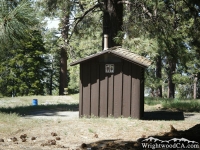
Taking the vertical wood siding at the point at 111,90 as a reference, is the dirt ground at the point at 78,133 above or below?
below

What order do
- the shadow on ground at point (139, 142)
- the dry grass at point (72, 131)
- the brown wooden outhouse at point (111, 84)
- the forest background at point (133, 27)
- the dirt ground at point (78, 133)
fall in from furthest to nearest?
the brown wooden outhouse at point (111, 84) < the forest background at point (133, 27) < the dry grass at point (72, 131) < the dirt ground at point (78, 133) < the shadow on ground at point (139, 142)

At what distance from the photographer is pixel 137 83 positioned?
1073 cm

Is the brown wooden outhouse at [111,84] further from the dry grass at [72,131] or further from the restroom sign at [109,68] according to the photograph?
the dry grass at [72,131]

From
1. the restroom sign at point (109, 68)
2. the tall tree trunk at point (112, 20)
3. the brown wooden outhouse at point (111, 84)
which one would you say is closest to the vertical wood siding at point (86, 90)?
the brown wooden outhouse at point (111, 84)

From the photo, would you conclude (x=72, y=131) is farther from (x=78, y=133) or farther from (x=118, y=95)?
(x=118, y=95)

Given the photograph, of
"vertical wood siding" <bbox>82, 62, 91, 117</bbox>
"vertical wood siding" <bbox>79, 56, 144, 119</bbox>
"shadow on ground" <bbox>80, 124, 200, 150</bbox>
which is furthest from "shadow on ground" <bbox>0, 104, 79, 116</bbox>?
"shadow on ground" <bbox>80, 124, 200, 150</bbox>

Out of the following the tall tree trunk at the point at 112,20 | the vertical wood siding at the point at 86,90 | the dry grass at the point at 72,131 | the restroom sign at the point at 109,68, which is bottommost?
the dry grass at the point at 72,131

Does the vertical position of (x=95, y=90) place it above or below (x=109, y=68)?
below

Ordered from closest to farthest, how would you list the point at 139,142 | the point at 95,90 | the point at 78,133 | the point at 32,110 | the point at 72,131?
1. the point at 139,142
2. the point at 78,133
3. the point at 72,131
4. the point at 95,90
5. the point at 32,110

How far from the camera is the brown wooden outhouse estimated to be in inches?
423

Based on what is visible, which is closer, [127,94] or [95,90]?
[127,94]

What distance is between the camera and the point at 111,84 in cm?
1092

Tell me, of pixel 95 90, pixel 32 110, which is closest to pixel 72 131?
pixel 95 90

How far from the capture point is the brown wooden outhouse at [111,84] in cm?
1074
